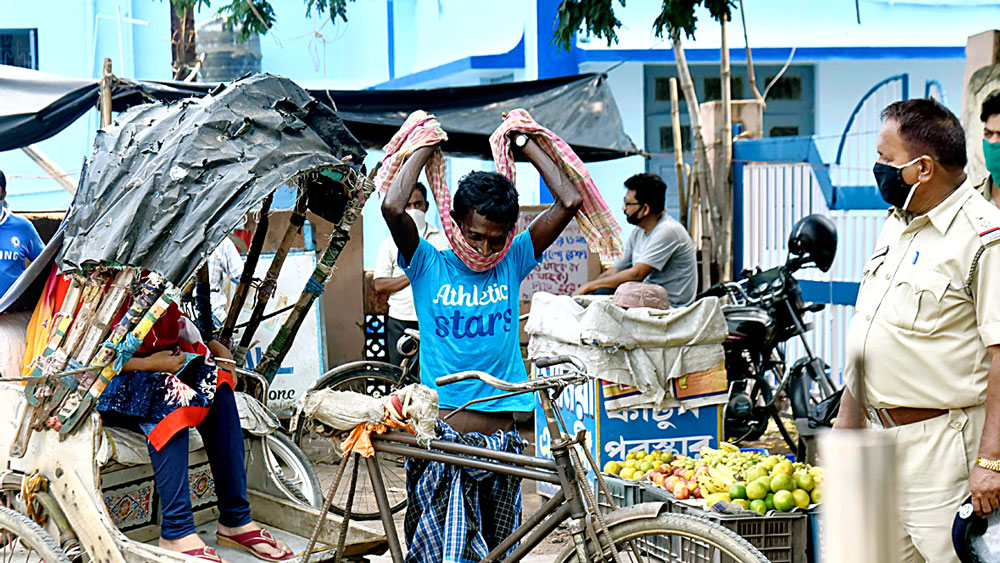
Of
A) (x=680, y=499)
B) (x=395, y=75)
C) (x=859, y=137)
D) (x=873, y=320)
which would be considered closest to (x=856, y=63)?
(x=859, y=137)

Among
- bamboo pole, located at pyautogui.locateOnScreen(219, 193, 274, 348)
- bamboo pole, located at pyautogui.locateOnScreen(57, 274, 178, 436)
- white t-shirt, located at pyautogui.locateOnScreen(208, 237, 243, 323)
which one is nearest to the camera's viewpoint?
bamboo pole, located at pyautogui.locateOnScreen(57, 274, 178, 436)

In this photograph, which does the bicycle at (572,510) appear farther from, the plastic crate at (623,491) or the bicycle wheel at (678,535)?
the plastic crate at (623,491)

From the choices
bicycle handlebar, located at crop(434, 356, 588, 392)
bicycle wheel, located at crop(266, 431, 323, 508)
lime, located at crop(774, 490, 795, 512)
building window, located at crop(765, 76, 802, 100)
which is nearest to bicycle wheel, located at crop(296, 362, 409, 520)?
bicycle wheel, located at crop(266, 431, 323, 508)

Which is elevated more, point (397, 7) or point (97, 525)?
point (397, 7)

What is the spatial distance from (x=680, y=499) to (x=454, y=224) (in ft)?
5.61

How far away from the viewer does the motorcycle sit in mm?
6969

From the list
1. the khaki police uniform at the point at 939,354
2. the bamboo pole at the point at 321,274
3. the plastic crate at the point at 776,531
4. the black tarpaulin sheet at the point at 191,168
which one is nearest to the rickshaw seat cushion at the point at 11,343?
the black tarpaulin sheet at the point at 191,168

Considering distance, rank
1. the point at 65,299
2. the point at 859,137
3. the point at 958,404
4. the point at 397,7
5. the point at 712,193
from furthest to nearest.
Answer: the point at 397,7, the point at 859,137, the point at 712,193, the point at 65,299, the point at 958,404

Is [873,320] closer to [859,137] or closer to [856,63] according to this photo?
[859,137]

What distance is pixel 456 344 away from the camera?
371cm

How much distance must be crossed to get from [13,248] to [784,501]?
4.46 m

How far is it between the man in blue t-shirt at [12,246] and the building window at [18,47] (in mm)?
9044

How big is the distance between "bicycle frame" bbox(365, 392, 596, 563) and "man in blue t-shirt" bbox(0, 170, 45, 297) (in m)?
3.38

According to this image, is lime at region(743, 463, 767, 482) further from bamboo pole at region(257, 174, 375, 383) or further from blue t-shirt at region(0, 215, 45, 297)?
blue t-shirt at region(0, 215, 45, 297)
